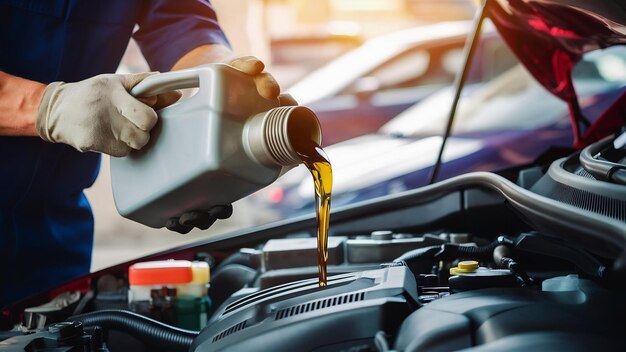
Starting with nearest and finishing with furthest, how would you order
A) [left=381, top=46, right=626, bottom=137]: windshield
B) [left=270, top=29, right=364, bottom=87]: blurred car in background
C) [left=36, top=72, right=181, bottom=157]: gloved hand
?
1. [left=36, top=72, right=181, bottom=157]: gloved hand
2. [left=381, top=46, right=626, bottom=137]: windshield
3. [left=270, top=29, right=364, bottom=87]: blurred car in background

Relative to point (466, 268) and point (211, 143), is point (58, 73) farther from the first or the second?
point (466, 268)

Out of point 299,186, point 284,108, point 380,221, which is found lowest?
point 299,186

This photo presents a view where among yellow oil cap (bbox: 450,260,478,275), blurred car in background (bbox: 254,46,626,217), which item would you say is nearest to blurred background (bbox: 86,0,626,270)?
blurred car in background (bbox: 254,46,626,217)

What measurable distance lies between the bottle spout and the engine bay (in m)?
0.18

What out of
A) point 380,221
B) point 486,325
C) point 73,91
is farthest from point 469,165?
point 486,325

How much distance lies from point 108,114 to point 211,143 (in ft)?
0.76

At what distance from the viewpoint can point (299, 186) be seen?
14.9ft

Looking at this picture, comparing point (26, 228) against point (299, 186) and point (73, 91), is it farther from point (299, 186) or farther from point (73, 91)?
point (299, 186)

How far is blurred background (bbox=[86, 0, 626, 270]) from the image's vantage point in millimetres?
→ 3840

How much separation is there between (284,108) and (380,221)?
0.65 m

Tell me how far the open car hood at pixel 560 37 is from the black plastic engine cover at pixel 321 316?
20.1 inches

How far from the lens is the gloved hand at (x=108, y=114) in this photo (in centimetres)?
117

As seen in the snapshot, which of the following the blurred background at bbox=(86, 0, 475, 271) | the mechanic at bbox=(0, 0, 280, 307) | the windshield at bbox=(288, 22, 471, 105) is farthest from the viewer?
the blurred background at bbox=(86, 0, 475, 271)

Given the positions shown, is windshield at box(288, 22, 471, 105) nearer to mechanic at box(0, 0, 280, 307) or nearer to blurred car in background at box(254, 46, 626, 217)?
blurred car in background at box(254, 46, 626, 217)
